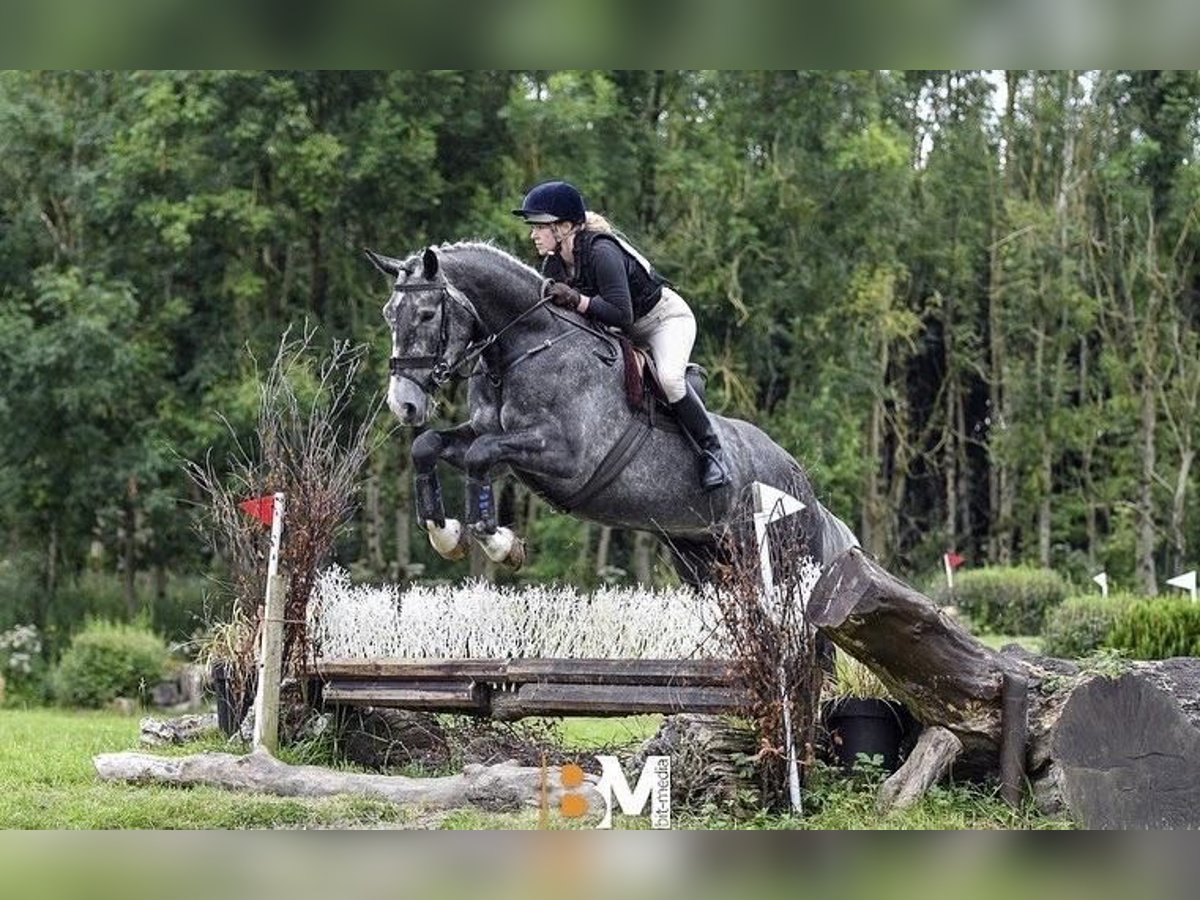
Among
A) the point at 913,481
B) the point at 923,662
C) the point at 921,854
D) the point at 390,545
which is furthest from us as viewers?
the point at 913,481

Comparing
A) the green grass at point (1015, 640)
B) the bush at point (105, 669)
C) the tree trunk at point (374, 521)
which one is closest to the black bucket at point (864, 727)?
the green grass at point (1015, 640)

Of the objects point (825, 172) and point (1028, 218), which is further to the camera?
point (1028, 218)

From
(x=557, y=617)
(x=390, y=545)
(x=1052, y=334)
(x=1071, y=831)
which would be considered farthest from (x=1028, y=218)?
(x=1071, y=831)

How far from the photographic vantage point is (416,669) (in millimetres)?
7840

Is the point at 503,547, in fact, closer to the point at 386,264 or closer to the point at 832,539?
the point at 386,264

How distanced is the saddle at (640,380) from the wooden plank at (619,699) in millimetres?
1315

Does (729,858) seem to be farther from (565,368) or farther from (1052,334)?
(1052,334)

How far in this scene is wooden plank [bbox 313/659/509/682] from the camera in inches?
302

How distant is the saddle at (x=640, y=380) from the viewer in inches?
306

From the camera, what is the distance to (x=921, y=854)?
527 centimetres

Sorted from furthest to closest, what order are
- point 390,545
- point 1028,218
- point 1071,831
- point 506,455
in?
point 1028,218 → point 390,545 → point 506,455 → point 1071,831

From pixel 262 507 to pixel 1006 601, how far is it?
1434 centimetres

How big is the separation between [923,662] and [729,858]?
5.70 feet

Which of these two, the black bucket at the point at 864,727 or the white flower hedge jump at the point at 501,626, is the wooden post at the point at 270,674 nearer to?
→ the white flower hedge jump at the point at 501,626
